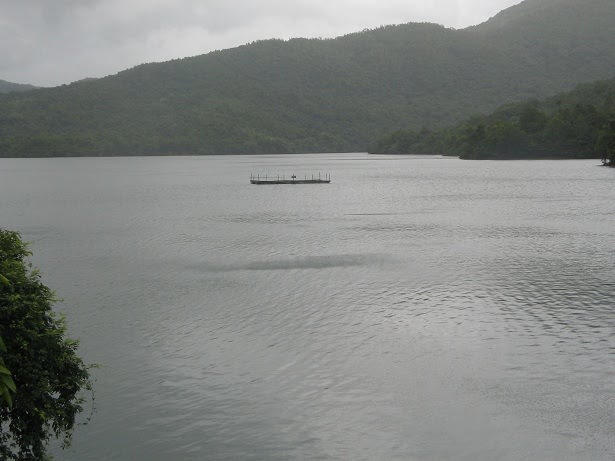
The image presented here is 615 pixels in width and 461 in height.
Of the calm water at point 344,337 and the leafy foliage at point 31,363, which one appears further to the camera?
the calm water at point 344,337

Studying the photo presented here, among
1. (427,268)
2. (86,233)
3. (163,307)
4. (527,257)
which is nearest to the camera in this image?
(163,307)

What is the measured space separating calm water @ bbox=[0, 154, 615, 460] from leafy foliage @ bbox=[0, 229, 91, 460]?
302cm

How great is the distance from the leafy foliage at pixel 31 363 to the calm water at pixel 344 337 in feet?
9.89

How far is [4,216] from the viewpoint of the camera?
3465 inches

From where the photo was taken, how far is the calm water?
2127 centimetres

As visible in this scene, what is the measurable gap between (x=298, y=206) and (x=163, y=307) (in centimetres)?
6045

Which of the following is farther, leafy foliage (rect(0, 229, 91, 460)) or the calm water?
the calm water

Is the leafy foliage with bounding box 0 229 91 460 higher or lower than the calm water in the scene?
higher

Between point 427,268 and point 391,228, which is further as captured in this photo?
point 391,228

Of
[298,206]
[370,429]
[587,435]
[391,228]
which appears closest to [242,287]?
[370,429]

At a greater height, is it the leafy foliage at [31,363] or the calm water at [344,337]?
the leafy foliage at [31,363]

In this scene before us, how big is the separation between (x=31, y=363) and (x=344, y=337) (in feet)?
55.4

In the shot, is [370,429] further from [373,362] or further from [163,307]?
[163,307]

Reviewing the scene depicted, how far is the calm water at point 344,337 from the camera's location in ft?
69.8
